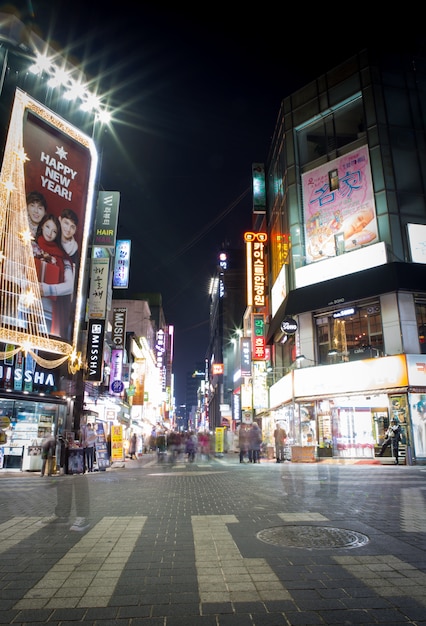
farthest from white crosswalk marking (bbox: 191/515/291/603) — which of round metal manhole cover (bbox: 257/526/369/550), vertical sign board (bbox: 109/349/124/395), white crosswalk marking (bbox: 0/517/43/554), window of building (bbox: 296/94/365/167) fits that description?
vertical sign board (bbox: 109/349/124/395)

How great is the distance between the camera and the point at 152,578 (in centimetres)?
411

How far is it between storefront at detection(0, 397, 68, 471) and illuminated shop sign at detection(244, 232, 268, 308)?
1681 centimetres

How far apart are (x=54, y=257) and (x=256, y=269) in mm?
16109

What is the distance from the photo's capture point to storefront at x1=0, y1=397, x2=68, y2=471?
18.6 m

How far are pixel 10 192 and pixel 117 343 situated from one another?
540 inches

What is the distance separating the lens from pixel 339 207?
2534cm

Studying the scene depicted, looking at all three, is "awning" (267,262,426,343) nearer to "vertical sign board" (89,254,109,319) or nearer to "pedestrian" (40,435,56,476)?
"vertical sign board" (89,254,109,319)

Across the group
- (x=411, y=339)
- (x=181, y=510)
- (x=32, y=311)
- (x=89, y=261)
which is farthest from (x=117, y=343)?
(x=181, y=510)

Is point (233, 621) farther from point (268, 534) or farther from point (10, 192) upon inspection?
point (10, 192)

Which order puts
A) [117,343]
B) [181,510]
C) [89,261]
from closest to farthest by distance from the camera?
1. [181,510]
2. [89,261]
3. [117,343]

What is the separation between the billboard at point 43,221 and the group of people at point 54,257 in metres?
0.05

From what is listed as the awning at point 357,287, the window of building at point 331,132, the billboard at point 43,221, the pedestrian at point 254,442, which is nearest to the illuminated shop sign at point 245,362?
the awning at point 357,287

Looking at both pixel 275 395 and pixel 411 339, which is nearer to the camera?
pixel 411 339

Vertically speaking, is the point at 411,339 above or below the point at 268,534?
above
